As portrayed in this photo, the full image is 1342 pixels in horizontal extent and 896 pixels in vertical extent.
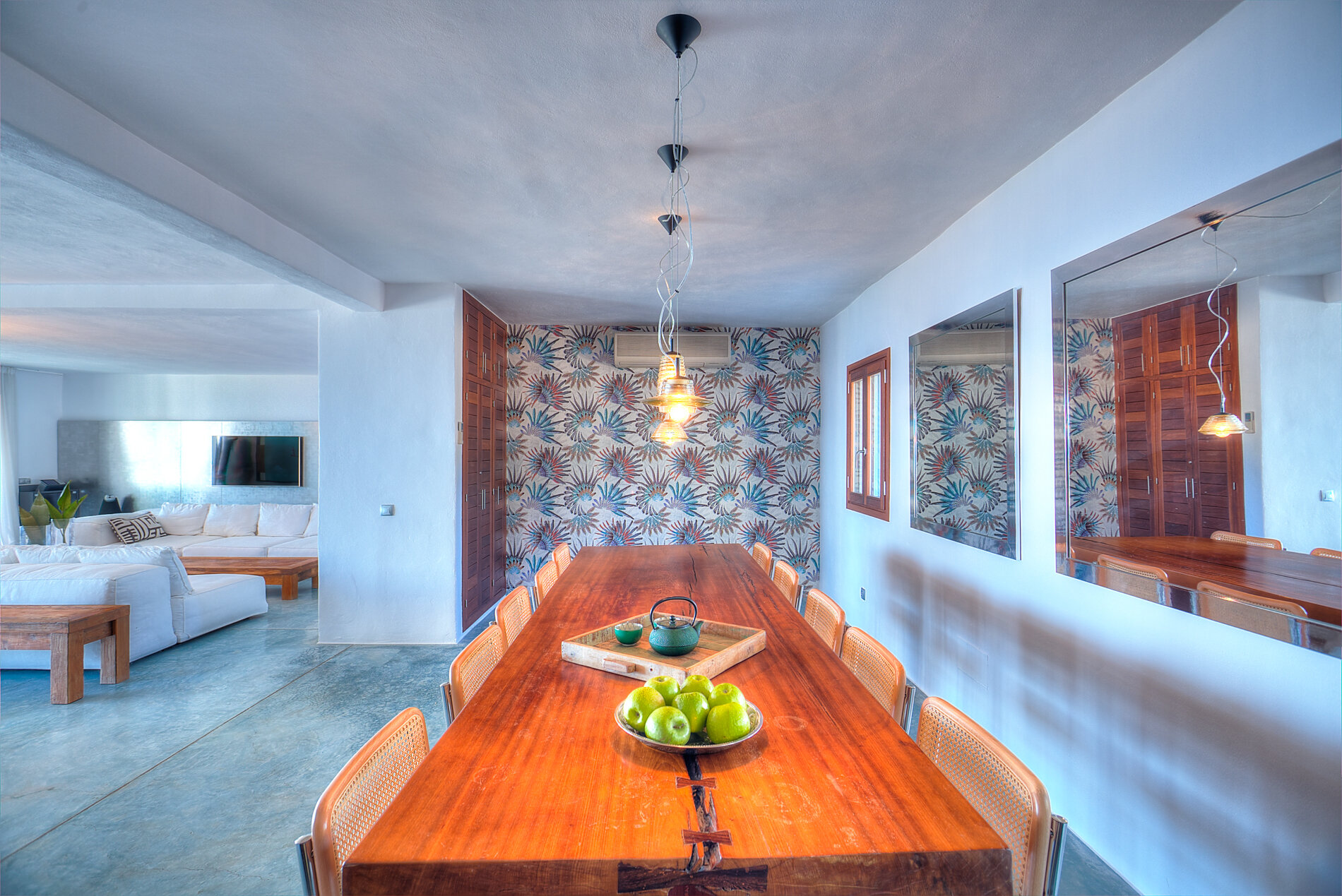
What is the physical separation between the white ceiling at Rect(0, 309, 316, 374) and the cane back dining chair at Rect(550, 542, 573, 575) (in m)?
2.69

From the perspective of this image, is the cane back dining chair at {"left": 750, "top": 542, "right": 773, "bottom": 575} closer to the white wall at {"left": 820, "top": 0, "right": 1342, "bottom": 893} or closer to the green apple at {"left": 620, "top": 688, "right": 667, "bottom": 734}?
the white wall at {"left": 820, "top": 0, "right": 1342, "bottom": 893}

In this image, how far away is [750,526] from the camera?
5633 millimetres

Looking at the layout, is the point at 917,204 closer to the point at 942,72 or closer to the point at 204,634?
the point at 942,72

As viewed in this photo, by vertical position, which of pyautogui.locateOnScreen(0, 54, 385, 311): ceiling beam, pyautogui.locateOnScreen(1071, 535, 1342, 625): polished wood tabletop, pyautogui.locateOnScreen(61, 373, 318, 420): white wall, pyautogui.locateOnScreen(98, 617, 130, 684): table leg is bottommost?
pyautogui.locateOnScreen(98, 617, 130, 684): table leg

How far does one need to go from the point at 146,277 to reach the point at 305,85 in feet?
10.3

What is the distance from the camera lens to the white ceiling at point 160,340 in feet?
14.9

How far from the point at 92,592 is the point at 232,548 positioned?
2971 mm

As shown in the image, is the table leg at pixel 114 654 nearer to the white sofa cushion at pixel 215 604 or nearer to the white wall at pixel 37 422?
the white sofa cushion at pixel 215 604

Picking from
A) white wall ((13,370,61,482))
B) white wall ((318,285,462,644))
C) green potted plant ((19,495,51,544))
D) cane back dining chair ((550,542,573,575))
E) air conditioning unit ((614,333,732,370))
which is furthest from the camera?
white wall ((13,370,61,482))

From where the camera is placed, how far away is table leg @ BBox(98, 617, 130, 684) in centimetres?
355

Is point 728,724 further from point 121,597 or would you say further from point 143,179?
point 121,597

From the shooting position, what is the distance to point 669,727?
1.21 m

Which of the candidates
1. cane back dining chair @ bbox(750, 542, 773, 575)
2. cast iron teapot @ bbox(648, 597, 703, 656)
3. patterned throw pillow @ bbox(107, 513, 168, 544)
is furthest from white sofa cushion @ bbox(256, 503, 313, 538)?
cast iron teapot @ bbox(648, 597, 703, 656)

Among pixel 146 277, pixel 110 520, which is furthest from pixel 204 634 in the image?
pixel 110 520
